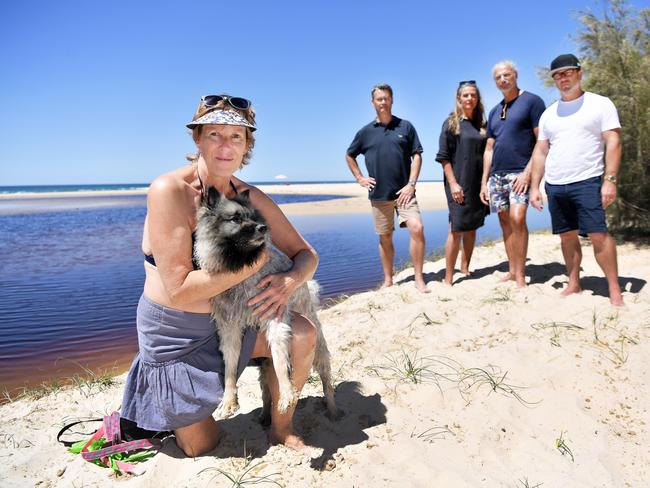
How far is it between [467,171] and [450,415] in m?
3.93

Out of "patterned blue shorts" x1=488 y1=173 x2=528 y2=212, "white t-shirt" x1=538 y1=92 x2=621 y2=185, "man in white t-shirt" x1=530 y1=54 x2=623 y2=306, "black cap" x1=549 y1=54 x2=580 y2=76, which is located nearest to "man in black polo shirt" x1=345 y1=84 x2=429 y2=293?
"patterned blue shorts" x1=488 y1=173 x2=528 y2=212

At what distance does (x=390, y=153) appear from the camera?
6195mm

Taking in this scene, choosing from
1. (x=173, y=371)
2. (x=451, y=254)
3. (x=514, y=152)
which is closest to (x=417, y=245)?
(x=451, y=254)

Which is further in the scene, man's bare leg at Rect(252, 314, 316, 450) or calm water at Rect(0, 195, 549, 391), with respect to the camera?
calm water at Rect(0, 195, 549, 391)

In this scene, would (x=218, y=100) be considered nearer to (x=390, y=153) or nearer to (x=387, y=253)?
(x=390, y=153)

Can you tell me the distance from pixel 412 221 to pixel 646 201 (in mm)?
4508

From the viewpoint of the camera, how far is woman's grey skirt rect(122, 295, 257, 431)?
8.41ft

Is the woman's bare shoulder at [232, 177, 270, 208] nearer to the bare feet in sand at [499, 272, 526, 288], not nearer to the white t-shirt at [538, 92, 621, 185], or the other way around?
the white t-shirt at [538, 92, 621, 185]

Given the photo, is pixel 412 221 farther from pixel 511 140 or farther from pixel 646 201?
pixel 646 201

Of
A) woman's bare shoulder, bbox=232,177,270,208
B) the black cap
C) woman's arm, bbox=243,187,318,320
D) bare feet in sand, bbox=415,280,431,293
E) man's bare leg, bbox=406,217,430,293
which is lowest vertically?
bare feet in sand, bbox=415,280,431,293

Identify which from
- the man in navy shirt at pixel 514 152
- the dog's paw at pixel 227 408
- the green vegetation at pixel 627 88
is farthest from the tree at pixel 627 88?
the dog's paw at pixel 227 408

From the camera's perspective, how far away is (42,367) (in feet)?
16.2

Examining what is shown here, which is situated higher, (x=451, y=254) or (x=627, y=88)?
(x=627, y=88)

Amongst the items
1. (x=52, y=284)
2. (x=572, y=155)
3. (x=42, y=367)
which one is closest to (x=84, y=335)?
(x=42, y=367)
